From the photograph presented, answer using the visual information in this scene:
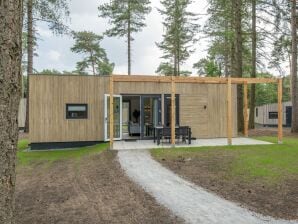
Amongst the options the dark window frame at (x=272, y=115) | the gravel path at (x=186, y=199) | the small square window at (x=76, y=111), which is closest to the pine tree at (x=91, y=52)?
the dark window frame at (x=272, y=115)

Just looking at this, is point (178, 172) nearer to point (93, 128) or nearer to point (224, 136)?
point (93, 128)

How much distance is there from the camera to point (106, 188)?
6828 millimetres

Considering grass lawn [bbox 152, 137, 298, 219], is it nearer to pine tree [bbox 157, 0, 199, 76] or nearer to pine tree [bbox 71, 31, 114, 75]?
pine tree [bbox 157, 0, 199, 76]

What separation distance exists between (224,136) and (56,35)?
32.5 feet

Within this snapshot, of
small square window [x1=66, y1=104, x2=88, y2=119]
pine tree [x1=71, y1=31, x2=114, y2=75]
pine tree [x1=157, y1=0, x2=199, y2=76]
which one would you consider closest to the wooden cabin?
pine tree [x1=157, y1=0, x2=199, y2=76]

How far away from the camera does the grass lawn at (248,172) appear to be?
18.8ft

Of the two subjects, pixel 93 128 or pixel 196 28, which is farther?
pixel 196 28

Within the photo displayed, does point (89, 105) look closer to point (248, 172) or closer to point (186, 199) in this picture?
point (248, 172)

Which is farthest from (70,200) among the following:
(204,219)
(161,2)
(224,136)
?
(161,2)

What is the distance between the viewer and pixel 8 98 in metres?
1.68

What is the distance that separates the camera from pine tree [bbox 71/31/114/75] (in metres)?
33.9

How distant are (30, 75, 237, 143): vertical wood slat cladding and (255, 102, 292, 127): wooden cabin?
1381cm

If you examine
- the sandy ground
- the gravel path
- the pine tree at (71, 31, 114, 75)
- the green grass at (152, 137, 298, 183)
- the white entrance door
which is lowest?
the sandy ground

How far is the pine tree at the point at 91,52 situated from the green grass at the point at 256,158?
84.1 feet
